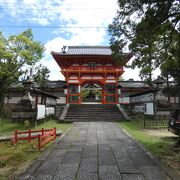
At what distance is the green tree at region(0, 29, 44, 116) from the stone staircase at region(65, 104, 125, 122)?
658cm

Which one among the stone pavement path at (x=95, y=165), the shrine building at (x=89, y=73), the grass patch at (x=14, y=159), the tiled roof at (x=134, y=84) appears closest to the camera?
the stone pavement path at (x=95, y=165)

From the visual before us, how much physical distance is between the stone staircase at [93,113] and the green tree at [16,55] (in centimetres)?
658

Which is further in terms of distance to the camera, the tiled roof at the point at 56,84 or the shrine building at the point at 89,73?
the tiled roof at the point at 56,84

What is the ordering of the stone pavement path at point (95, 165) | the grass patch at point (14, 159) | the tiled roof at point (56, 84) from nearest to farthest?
the stone pavement path at point (95, 165), the grass patch at point (14, 159), the tiled roof at point (56, 84)

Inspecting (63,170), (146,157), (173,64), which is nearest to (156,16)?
(173,64)

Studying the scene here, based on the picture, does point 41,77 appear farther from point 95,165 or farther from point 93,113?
point 95,165

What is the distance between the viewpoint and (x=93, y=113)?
1956 cm

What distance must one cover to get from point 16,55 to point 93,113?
30.9 feet

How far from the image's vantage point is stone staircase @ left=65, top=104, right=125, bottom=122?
18156mm

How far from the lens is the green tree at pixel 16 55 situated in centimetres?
1889

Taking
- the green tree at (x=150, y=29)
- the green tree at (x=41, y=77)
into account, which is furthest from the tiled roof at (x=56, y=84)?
the green tree at (x=150, y=29)

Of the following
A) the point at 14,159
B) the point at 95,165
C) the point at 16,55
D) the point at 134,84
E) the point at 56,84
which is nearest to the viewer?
the point at 95,165

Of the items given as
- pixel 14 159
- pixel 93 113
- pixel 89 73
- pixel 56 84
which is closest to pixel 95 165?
pixel 14 159

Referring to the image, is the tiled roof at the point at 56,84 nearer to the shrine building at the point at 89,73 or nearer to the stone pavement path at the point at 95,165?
the shrine building at the point at 89,73
